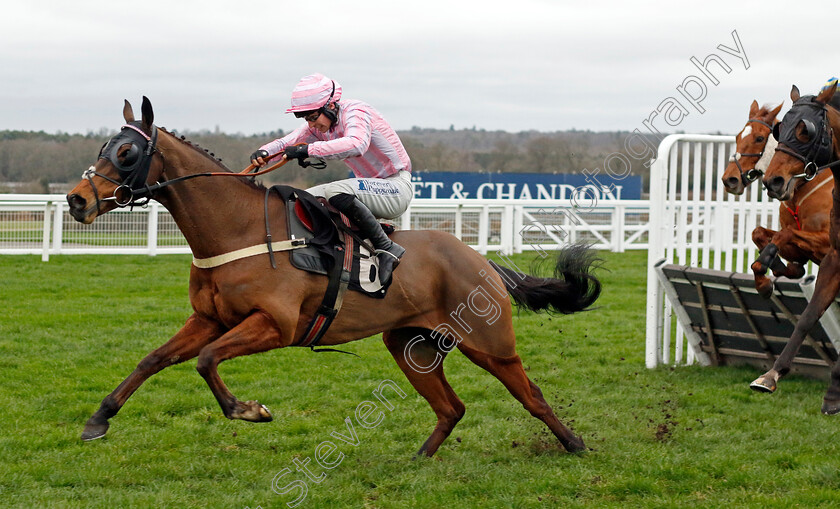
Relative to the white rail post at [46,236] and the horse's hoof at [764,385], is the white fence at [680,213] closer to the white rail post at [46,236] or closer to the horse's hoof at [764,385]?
the horse's hoof at [764,385]

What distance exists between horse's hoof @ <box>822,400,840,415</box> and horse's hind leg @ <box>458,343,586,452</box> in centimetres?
132

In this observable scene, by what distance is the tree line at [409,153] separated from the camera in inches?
434

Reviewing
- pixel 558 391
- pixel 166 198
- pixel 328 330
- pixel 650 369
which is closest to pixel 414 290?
pixel 328 330

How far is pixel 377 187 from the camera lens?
4.96 metres

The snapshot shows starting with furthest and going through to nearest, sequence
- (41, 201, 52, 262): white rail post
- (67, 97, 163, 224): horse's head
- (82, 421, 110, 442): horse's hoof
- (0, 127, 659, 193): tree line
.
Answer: (41, 201, 52, 262): white rail post
(0, 127, 659, 193): tree line
(82, 421, 110, 442): horse's hoof
(67, 97, 163, 224): horse's head

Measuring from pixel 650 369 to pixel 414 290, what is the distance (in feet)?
11.2

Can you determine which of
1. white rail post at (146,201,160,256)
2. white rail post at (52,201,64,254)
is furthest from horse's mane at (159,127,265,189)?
white rail post at (146,201,160,256)

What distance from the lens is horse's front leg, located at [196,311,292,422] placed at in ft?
13.6

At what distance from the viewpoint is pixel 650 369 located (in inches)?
297

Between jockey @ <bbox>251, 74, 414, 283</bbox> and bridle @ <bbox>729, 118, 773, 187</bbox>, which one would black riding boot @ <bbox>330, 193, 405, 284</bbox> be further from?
bridle @ <bbox>729, 118, 773, 187</bbox>

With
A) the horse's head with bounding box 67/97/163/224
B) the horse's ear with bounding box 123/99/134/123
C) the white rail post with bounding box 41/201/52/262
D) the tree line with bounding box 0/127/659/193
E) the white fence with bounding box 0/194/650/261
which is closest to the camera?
the horse's head with bounding box 67/97/163/224

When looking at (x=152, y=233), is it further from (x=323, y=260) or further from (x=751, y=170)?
(x=751, y=170)

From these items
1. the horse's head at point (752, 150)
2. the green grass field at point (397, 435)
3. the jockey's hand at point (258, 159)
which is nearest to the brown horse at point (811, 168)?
the green grass field at point (397, 435)

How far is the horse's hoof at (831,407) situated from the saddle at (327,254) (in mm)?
2295
